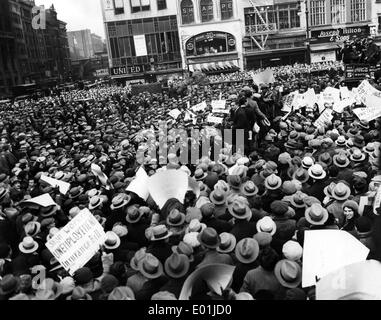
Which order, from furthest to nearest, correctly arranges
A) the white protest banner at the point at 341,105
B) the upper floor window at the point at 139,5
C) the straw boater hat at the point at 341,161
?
the upper floor window at the point at 139,5 < the white protest banner at the point at 341,105 < the straw boater hat at the point at 341,161

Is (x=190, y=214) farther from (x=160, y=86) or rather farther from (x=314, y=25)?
(x=314, y=25)

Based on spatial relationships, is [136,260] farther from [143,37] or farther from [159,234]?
[143,37]

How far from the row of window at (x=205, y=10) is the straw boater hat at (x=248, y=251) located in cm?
3767

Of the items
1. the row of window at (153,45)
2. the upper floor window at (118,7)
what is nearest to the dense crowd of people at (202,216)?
the row of window at (153,45)

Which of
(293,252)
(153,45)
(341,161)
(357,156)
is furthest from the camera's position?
(153,45)

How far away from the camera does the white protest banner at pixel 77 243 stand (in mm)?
4227

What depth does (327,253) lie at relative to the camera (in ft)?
11.6

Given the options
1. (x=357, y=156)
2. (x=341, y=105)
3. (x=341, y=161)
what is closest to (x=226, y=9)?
(x=341, y=105)

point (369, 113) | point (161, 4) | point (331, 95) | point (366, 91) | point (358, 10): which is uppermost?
point (161, 4)

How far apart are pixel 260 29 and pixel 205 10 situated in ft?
17.7

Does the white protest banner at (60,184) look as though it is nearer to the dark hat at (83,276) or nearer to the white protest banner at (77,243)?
the white protest banner at (77,243)

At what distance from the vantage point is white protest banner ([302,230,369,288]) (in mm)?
3436
